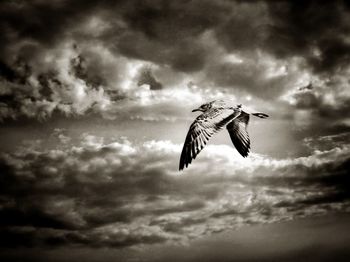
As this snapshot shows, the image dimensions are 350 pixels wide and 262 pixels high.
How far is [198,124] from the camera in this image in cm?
1276

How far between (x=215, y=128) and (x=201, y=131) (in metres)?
0.61

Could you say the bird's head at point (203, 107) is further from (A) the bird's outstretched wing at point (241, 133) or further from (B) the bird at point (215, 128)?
(A) the bird's outstretched wing at point (241, 133)

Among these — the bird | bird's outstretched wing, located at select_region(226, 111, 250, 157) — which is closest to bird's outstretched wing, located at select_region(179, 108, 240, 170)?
the bird

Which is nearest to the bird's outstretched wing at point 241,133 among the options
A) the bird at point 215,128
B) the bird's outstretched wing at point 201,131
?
the bird at point 215,128

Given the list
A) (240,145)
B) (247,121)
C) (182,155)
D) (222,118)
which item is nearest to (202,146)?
(182,155)

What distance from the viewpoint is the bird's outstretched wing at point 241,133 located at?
46.5 ft

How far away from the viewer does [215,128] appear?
12.5 m

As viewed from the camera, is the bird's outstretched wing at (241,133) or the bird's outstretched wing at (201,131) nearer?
the bird's outstretched wing at (201,131)

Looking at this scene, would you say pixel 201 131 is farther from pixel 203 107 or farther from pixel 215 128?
pixel 203 107

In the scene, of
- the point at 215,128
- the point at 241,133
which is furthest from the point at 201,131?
the point at 241,133

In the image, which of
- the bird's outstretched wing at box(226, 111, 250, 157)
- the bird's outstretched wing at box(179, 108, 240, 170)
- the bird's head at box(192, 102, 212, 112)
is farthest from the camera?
the bird's head at box(192, 102, 212, 112)

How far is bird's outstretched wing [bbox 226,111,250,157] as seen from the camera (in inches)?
558

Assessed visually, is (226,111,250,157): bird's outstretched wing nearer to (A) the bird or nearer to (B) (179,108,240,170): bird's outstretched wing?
(A) the bird

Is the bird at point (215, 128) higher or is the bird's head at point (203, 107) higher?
the bird's head at point (203, 107)
